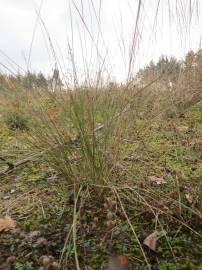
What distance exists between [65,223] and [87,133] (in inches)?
15.2

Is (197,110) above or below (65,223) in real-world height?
above

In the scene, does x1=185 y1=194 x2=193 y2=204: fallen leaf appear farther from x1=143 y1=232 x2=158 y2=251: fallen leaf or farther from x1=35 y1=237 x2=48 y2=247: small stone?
x1=35 y1=237 x2=48 y2=247: small stone

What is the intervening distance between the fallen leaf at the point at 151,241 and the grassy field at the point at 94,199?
0.01 metres

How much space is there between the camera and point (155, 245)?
1104mm

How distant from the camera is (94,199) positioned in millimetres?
1405

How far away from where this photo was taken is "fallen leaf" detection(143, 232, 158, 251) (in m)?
1.10

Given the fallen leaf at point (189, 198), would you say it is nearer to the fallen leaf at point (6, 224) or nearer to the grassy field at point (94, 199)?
the grassy field at point (94, 199)

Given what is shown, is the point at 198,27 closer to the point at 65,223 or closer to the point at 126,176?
the point at 126,176

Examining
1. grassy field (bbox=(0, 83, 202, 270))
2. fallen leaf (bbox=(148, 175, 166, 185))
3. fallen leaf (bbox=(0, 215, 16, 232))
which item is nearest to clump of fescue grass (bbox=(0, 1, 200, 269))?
grassy field (bbox=(0, 83, 202, 270))

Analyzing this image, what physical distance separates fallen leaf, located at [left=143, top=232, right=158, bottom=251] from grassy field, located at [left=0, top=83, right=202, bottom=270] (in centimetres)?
1

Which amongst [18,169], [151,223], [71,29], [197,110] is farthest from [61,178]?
[197,110]

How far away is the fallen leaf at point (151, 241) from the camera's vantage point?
110 cm

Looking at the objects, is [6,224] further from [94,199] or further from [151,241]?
[151,241]

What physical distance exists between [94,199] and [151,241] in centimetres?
37
